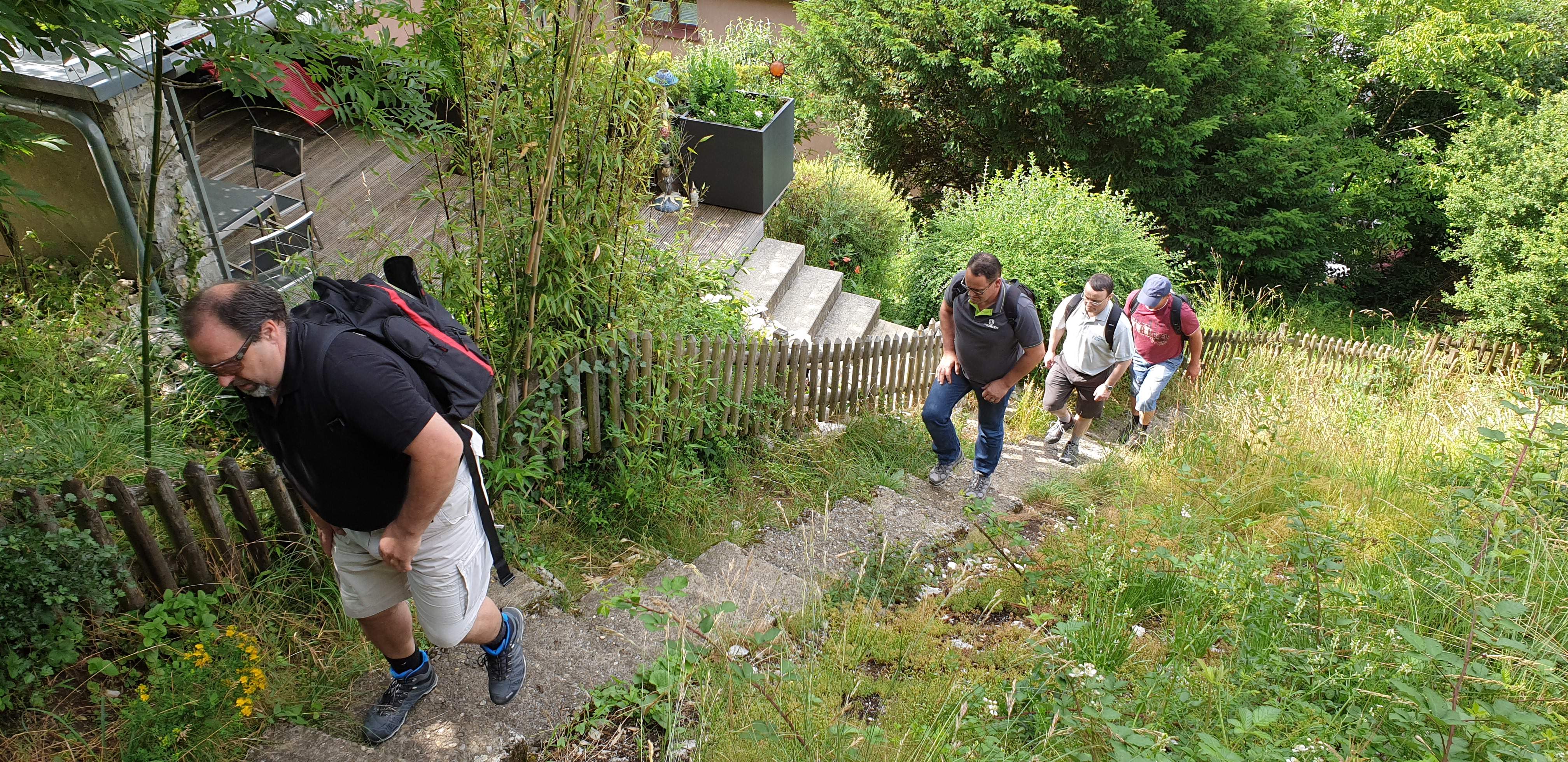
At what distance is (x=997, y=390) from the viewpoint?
4840 millimetres

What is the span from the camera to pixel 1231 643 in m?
3.09

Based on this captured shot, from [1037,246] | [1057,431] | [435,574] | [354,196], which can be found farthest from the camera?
[1037,246]

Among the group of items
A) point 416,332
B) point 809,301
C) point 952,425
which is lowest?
point 809,301

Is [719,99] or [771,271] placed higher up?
[719,99]

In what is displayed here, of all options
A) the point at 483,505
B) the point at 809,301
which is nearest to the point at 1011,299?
the point at 483,505

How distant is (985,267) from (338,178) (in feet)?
20.3

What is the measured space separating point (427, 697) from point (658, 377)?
1915mm

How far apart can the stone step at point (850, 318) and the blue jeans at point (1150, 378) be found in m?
2.51

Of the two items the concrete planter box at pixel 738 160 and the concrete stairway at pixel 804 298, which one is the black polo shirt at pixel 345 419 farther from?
the concrete planter box at pixel 738 160

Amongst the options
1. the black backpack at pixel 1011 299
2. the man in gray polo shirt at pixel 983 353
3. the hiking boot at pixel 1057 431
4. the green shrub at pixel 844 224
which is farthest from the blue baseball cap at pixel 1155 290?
the green shrub at pixel 844 224

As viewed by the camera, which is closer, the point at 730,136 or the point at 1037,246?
the point at 730,136

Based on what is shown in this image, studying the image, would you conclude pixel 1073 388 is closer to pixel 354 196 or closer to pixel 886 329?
pixel 886 329

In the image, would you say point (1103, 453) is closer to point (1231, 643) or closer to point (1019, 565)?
point (1019, 565)

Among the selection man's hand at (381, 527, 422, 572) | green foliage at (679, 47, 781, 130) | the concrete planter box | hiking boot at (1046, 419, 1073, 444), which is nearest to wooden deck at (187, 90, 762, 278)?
the concrete planter box
